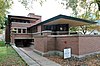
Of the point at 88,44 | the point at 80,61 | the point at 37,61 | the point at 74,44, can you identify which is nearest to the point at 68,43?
the point at 74,44

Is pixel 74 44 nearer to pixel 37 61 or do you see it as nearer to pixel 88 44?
pixel 88 44

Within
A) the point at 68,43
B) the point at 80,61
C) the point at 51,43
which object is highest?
the point at 68,43

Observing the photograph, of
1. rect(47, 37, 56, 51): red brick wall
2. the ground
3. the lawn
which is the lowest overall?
the ground

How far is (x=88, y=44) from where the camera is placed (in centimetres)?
1080

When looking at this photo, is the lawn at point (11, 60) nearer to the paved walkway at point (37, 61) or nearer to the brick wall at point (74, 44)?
the paved walkway at point (37, 61)

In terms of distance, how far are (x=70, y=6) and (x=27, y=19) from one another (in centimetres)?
2142

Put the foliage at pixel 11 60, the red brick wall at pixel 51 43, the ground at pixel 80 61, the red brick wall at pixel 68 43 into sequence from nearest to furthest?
1. the foliage at pixel 11 60
2. the ground at pixel 80 61
3. the red brick wall at pixel 68 43
4. the red brick wall at pixel 51 43

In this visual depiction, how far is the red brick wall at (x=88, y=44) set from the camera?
10.1 meters

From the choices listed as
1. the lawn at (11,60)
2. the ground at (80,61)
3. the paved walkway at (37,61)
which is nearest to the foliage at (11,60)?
the lawn at (11,60)

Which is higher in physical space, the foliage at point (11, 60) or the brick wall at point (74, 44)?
the brick wall at point (74, 44)

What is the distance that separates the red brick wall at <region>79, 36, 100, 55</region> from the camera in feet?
33.1

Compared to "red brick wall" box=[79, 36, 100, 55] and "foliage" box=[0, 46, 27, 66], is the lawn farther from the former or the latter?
"red brick wall" box=[79, 36, 100, 55]

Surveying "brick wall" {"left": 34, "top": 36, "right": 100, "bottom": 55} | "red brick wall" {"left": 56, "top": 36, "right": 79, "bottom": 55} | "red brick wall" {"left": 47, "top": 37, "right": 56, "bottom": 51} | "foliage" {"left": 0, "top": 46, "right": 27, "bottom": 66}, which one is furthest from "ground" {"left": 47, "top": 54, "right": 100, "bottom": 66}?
"foliage" {"left": 0, "top": 46, "right": 27, "bottom": 66}

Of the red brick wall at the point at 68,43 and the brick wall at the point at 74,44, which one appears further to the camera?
the red brick wall at the point at 68,43
